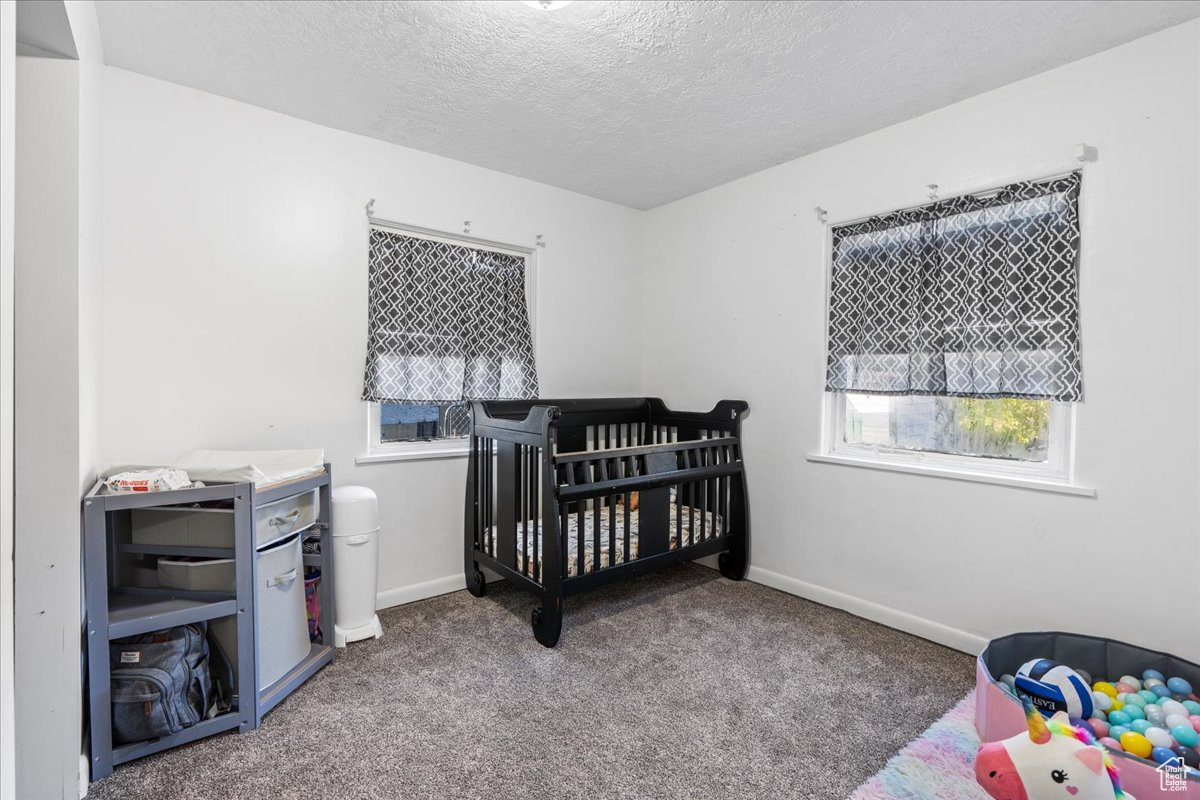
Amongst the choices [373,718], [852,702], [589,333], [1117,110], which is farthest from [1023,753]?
[589,333]

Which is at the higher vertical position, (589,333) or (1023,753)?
(589,333)

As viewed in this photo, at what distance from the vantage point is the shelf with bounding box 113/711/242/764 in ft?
5.42

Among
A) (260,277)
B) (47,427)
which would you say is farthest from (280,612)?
(260,277)

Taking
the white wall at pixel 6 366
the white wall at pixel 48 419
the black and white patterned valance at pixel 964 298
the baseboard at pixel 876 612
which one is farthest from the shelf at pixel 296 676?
the black and white patterned valance at pixel 964 298

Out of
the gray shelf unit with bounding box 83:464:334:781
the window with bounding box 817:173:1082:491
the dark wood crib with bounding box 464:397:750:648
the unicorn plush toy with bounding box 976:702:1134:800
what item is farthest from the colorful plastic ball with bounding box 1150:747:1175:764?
the gray shelf unit with bounding box 83:464:334:781

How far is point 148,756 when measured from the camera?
1.69 meters

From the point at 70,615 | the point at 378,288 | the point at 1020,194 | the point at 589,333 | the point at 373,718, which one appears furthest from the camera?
the point at 589,333

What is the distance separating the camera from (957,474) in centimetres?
239

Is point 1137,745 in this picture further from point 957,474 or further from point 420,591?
point 420,591

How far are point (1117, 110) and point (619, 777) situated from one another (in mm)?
2700

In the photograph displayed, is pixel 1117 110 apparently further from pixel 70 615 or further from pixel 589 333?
pixel 70 615

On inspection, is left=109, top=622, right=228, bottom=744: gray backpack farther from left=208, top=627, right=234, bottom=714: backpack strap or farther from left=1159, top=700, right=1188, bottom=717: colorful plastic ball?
left=1159, top=700, right=1188, bottom=717: colorful plastic ball

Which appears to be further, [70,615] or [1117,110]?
[1117,110]

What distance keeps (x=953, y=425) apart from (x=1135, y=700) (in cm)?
112
